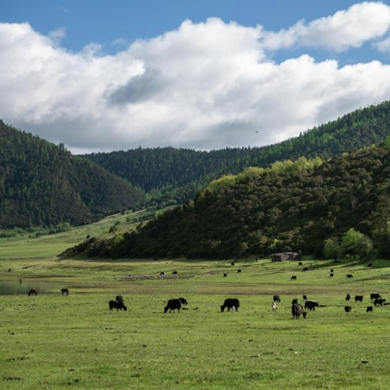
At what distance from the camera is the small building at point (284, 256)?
448 feet

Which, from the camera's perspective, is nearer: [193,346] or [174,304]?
[193,346]

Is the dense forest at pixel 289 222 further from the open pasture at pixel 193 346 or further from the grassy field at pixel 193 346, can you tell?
the grassy field at pixel 193 346

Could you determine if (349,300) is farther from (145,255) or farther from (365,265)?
(145,255)

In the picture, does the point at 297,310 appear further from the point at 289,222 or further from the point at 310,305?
the point at 289,222

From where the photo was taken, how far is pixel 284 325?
3947 cm

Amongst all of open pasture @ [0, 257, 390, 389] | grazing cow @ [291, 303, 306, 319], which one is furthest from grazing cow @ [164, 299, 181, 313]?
grazing cow @ [291, 303, 306, 319]

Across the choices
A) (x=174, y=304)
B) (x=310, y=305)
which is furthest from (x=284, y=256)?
(x=174, y=304)

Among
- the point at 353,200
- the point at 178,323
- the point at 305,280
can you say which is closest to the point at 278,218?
the point at 353,200

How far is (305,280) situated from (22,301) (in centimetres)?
4877

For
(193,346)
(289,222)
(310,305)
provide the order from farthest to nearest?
(289,222)
(310,305)
(193,346)

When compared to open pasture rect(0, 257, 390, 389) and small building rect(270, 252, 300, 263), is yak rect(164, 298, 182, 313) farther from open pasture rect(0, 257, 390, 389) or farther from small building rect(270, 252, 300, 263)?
small building rect(270, 252, 300, 263)

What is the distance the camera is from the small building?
137m

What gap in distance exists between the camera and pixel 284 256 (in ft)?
452

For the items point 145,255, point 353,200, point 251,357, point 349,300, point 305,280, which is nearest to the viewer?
point 251,357
